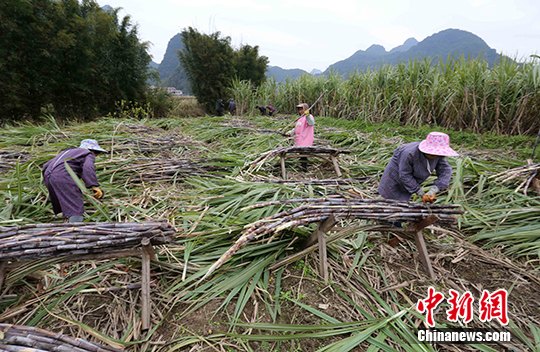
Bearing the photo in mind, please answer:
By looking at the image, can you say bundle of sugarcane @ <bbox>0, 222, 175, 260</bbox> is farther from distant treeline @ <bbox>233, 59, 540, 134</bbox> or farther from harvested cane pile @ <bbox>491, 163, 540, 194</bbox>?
distant treeline @ <bbox>233, 59, 540, 134</bbox>

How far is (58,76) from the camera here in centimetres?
1013

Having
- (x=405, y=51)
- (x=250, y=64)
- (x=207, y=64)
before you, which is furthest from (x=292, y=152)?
(x=405, y=51)

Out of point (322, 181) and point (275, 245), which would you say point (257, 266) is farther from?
point (322, 181)

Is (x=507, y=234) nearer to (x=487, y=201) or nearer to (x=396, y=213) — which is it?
(x=487, y=201)

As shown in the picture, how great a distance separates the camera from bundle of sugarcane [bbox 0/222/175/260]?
1.18 meters

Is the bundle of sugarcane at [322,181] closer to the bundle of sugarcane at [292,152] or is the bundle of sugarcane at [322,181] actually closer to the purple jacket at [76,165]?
the bundle of sugarcane at [292,152]

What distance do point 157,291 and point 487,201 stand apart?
2880 mm

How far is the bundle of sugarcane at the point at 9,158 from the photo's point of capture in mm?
3041

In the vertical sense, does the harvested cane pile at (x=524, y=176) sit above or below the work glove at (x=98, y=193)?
below

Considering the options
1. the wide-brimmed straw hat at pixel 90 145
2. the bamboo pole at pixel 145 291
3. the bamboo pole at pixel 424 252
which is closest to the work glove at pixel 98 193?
the wide-brimmed straw hat at pixel 90 145

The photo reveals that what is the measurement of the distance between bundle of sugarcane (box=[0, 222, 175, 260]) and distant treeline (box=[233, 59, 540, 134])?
575cm

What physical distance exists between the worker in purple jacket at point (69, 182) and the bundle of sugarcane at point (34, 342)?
128 cm

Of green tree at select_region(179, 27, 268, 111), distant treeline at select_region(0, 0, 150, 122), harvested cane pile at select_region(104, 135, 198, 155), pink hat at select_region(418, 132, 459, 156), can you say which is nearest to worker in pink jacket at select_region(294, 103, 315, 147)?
harvested cane pile at select_region(104, 135, 198, 155)

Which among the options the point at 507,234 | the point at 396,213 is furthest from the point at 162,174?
the point at 507,234
